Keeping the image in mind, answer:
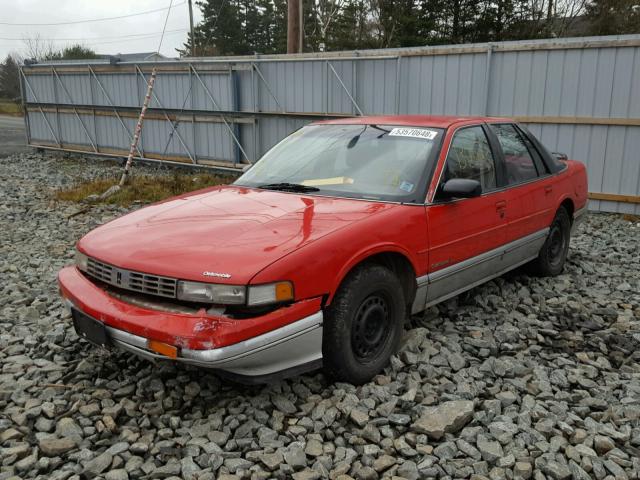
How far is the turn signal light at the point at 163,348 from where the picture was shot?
280 cm

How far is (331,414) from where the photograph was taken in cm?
314

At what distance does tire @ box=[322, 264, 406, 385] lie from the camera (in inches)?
125

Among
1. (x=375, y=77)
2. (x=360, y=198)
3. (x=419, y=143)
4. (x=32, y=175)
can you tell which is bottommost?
(x=32, y=175)

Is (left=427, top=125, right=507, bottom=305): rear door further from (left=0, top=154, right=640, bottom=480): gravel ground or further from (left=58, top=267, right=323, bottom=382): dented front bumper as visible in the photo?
(left=58, top=267, right=323, bottom=382): dented front bumper

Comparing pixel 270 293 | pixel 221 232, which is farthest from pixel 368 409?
pixel 221 232

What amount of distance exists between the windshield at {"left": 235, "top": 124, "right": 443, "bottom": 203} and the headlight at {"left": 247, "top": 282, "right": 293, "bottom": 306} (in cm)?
113

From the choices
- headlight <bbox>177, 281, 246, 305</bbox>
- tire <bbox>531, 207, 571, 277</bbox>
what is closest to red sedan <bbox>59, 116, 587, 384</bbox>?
headlight <bbox>177, 281, 246, 305</bbox>

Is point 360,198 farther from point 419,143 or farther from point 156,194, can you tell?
point 156,194

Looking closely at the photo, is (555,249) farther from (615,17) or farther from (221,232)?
(615,17)

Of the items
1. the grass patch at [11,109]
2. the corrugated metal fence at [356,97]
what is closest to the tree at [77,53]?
the grass patch at [11,109]

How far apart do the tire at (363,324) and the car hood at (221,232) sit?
13.9 inches

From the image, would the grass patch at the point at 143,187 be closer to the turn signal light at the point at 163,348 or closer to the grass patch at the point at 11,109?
the turn signal light at the point at 163,348

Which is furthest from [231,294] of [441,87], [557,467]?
[441,87]

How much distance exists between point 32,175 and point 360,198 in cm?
1162
